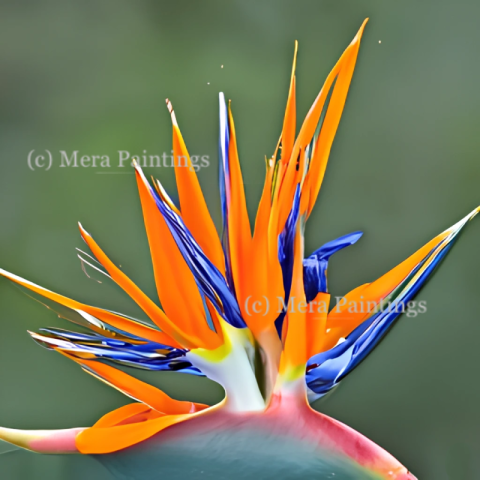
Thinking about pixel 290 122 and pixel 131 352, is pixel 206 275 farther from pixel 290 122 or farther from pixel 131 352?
pixel 290 122

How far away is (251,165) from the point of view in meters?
0.99

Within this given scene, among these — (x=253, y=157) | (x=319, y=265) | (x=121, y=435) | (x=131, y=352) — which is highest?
(x=253, y=157)

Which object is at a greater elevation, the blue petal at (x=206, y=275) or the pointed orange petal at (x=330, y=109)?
the pointed orange petal at (x=330, y=109)

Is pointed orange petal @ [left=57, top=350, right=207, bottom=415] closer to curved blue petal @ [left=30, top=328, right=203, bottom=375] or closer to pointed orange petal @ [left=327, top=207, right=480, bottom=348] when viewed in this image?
curved blue petal @ [left=30, top=328, right=203, bottom=375]

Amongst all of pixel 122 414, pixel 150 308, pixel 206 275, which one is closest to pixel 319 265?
pixel 206 275

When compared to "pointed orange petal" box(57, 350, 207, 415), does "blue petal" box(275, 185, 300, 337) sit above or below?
above

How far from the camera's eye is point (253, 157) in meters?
0.99

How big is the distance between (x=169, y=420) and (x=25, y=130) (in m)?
0.69

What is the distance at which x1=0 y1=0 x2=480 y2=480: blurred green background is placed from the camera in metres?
0.95

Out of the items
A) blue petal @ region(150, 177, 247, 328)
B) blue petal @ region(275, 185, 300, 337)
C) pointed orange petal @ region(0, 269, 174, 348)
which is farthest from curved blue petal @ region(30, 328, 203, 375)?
blue petal @ region(275, 185, 300, 337)

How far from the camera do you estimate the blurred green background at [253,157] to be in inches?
37.4

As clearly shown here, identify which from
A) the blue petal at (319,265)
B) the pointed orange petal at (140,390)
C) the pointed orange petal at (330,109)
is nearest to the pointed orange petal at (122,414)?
the pointed orange petal at (140,390)

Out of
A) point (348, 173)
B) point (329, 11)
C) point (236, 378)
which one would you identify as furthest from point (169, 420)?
point (329, 11)

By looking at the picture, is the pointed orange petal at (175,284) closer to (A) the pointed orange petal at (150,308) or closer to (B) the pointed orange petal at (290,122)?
(A) the pointed orange petal at (150,308)
